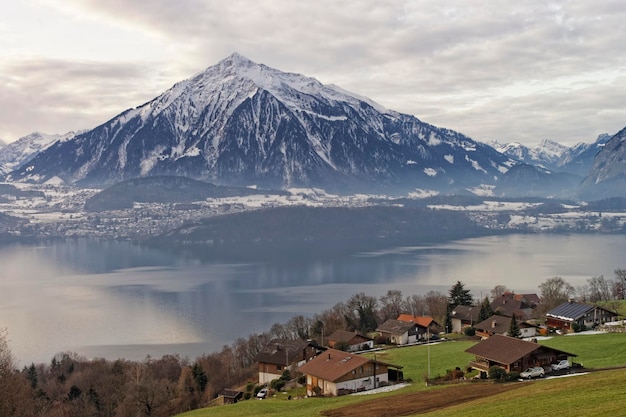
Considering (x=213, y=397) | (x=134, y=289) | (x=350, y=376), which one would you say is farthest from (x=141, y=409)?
A: (x=134, y=289)

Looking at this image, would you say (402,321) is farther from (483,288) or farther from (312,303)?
(483,288)

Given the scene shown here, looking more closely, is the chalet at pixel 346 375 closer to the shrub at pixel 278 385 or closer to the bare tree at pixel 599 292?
the shrub at pixel 278 385

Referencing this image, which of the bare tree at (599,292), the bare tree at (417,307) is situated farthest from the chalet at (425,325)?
the bare tree at (599,292)

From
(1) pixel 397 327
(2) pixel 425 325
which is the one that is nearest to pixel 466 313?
(2) pixel 425 325

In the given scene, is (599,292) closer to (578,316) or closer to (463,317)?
(463,317)

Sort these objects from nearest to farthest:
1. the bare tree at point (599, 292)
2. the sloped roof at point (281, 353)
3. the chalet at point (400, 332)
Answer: the sloped roof at point (281, 353), the chalet at point (400, 332), the bare tree at point (599, 292)
